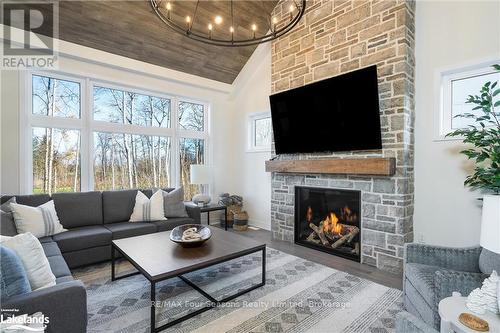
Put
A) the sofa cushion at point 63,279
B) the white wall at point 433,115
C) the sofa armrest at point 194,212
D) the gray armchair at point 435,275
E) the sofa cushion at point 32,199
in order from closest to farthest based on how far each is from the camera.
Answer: the gray armchair at point 435,275
the sofa cushion at point 63,279
the white wall at point 433,115
the sofa cushion at point 32,199
the sofa armrest at point 194,212

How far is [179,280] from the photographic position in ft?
8.86

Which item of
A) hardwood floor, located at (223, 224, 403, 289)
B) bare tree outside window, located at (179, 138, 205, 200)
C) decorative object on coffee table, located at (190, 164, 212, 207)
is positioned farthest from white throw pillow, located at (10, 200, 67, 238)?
hardwood floor, located at (223, 224, 403, 289)

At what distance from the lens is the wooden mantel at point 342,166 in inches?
114

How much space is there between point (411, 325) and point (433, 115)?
2588 millimetres

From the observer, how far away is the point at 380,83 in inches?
120

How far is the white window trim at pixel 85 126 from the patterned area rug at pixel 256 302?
1.61m

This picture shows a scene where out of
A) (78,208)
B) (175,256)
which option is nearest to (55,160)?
(78,208)

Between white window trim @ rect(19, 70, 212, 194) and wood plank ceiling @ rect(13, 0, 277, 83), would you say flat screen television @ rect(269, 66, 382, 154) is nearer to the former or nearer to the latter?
wood plank ceiling @ rect(13, 0, 277, 83)

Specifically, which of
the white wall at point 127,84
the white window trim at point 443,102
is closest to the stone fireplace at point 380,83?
the white window trim at point 443,102

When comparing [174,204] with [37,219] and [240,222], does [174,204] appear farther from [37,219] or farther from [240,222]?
[37,219]

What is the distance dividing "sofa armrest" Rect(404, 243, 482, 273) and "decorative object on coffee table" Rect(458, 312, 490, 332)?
2.80ft

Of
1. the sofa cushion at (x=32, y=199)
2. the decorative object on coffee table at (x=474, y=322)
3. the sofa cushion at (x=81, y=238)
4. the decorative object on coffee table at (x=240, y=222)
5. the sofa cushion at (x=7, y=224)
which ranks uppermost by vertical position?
the sofa cushion at (x=32, y=199)

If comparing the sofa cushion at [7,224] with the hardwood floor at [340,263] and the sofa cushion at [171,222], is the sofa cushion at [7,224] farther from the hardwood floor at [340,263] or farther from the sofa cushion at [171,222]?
the hardwood floor at [340,263]

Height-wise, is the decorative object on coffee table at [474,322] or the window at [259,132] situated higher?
the window at [259,132]
